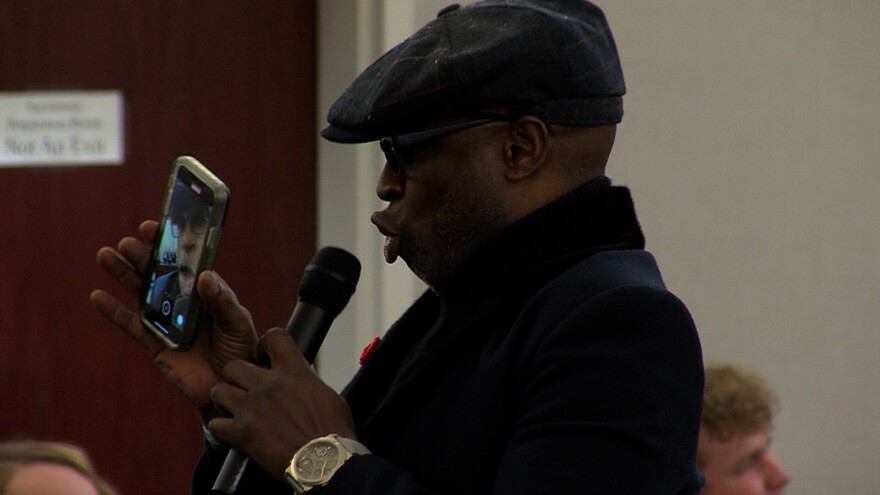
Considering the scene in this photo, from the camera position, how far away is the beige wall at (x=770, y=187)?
8.38ft

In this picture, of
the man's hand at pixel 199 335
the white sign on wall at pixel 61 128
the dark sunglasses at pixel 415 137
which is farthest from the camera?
the white sign on wall at pixel 61 128

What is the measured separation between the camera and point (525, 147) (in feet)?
3.51

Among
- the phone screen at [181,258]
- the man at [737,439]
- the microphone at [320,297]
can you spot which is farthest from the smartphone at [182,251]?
the man at [737,439]

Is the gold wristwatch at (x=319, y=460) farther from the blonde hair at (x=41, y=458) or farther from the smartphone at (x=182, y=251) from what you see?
the blonde hair at (x=41, y=458)

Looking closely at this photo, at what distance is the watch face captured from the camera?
999 mm

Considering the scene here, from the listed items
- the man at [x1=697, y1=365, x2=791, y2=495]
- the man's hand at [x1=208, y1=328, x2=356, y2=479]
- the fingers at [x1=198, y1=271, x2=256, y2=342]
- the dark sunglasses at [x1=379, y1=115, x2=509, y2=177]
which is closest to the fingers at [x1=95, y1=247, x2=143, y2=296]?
the fingers at [x1=198, y1=271, x2=256, y2=342]

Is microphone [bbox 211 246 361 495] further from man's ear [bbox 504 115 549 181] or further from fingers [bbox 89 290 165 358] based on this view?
man's ear [bbox 504 115 549 181]

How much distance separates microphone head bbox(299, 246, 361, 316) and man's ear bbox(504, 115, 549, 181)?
0.24 meters

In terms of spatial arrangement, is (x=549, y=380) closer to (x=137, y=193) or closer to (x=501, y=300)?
(x=501, y=300)

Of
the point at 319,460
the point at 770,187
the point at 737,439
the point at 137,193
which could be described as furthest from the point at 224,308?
the point at 770,187

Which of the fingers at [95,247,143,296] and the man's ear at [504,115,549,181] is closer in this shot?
the man's ear at [504,115,549,181]

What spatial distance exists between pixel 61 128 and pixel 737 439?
4.20 feet

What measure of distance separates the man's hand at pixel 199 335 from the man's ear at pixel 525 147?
0.95 ft

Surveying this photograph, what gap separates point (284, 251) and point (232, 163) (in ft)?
0.63
